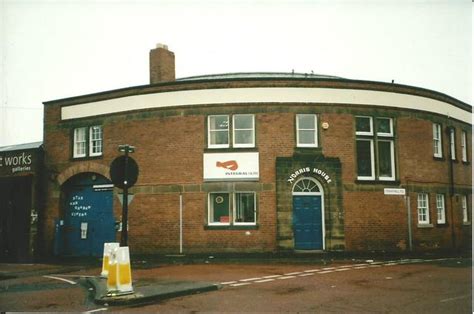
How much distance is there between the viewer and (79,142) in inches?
1008

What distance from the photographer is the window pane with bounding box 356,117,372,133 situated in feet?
76.1

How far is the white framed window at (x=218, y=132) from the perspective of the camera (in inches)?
886

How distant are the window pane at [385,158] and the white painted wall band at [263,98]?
1827mm

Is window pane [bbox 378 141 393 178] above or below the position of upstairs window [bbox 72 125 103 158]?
below

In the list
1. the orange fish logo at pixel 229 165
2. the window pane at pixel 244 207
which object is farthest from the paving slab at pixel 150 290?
the orange fish logo at pixel 229 165

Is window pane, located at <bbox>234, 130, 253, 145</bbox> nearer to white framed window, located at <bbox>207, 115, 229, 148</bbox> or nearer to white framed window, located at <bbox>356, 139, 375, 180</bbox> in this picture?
white framed window, located at <bbox>207, 115, 229, 148</bbox>

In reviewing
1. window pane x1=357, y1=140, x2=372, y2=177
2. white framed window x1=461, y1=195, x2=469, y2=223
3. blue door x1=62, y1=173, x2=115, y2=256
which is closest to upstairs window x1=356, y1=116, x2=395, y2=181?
window pane x1=357, y1=140, x2=372, y2=177

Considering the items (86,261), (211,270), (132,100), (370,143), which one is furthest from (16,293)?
(370,143)

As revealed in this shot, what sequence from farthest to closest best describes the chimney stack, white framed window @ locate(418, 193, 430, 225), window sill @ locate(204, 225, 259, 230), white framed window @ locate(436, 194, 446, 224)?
the chimney stack → white framed window @ locate(436, 194, 446, 224) → white framed window @ locate(418, 193, 430, 225) → window sill @ locate(204, 225, 259, 230)

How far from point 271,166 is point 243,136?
72.4 inches

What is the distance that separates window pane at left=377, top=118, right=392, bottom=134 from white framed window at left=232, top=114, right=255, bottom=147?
5925 millimetres

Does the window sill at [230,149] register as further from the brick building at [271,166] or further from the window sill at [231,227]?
the window sill at [231,227]

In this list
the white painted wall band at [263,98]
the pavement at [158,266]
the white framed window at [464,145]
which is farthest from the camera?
the white framed window at [464,145]

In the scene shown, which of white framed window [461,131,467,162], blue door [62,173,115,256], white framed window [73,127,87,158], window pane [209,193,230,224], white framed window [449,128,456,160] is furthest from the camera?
white framed window [461,131,467,162]
